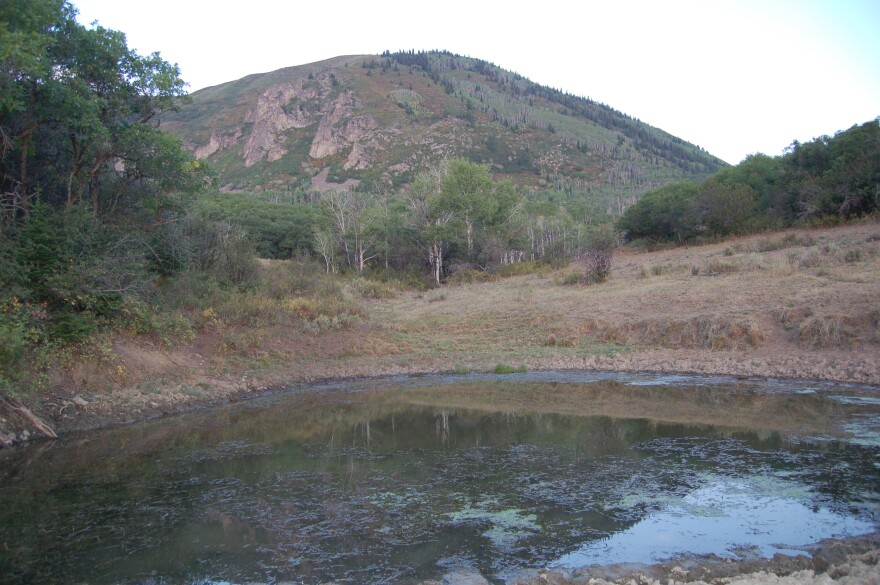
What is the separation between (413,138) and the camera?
145m

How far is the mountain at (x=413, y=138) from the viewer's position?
447 feet

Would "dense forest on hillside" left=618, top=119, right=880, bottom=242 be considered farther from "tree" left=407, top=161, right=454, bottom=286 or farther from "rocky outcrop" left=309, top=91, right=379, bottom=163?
"rocky outcrop" left=309, top=91, right=379, bottom=163

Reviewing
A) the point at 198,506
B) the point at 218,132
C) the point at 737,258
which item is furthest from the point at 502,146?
the point at 198,506

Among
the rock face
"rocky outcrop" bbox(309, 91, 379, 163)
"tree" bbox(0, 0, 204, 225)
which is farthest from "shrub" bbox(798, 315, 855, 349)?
"rocky outcrop" bbox(309, 91, 379, 163)

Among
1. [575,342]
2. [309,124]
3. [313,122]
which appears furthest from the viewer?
[313,122]

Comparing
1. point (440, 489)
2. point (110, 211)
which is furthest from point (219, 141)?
point (440, 489)

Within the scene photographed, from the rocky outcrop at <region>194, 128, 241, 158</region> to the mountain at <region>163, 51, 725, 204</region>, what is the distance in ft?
1.05

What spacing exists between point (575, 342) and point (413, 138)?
129 meters

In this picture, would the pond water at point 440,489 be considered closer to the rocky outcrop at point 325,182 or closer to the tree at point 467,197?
the tree at point 467,197

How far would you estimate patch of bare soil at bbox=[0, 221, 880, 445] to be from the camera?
15.6 m

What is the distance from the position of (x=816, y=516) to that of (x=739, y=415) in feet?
20.1

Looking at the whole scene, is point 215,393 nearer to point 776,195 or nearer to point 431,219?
point 431,219

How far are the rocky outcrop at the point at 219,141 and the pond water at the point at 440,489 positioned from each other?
174342mm

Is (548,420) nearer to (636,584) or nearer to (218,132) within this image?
(636,584)
